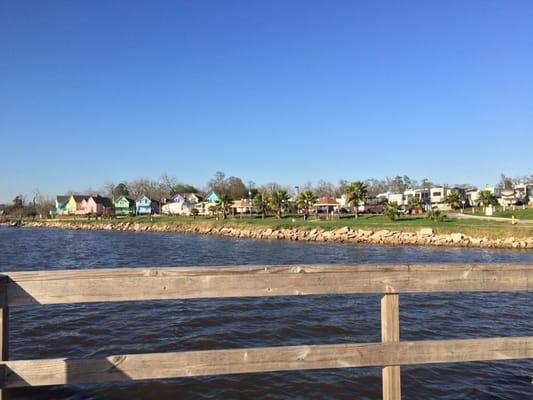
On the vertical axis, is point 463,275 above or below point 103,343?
above

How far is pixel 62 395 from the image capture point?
202 inches

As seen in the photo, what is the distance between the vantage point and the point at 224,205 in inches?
3255

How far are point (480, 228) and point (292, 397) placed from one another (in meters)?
39.4

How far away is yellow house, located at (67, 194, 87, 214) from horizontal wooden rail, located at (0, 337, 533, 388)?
129 metres

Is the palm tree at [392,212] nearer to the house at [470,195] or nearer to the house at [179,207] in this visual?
the house at [470,195]

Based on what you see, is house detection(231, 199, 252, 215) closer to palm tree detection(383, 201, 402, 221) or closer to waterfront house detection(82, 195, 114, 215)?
waterfront house detection(82, 195, 114, 215)

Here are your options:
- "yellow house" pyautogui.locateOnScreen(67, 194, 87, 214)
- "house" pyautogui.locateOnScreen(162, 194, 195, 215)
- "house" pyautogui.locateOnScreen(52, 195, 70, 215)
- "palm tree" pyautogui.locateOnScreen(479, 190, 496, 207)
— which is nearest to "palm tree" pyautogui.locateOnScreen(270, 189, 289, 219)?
"palm tree" pyautogui.locateOnScreen(479, 190, 496, 207)

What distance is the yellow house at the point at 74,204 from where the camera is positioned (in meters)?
121

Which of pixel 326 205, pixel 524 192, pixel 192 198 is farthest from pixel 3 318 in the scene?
pixel 192 198

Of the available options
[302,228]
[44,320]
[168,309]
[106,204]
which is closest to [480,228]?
[302,228]

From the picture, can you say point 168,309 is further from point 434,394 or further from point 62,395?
point 434,394

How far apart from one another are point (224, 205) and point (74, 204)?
63.0 meters

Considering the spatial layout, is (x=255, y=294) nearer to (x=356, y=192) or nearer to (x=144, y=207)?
(x=356, y=192)

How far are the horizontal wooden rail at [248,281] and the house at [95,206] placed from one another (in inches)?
4668
